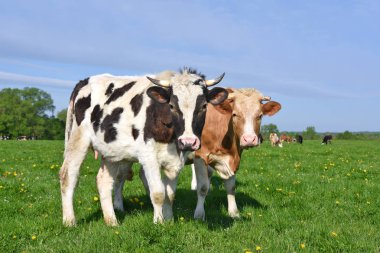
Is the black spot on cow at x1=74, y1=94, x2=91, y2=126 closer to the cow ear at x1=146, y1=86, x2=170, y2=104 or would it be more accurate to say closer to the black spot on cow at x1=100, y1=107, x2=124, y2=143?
the black spot on cow at x1=100, y1=107, x2=124, y2=143

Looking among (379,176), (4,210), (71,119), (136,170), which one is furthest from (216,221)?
(379,176)

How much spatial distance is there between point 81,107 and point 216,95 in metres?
2.81

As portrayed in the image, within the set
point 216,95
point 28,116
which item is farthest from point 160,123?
point 28,116

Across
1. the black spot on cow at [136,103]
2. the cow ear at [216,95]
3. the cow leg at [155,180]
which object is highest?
the cow ear at [216,95]

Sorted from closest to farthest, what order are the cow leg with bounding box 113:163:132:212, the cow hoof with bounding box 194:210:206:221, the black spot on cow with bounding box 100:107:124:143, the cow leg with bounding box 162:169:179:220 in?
the cow leg with bounding box 162:169:179:220 → the black spot on cow with bounding box 100:107:124:143 → the cow hoof with bounding box 194:210:206:221 → the cow leg with bounding box 113:163:132:212

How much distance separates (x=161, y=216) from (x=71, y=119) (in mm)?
3125

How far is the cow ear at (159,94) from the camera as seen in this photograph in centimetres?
627

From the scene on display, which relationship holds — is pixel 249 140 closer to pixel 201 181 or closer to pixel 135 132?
pixel 201 181

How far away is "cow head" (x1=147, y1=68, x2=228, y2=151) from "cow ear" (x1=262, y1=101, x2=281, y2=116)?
73.3 inches

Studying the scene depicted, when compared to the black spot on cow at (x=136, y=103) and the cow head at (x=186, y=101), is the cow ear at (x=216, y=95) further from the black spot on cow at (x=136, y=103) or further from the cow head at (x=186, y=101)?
the black spot on cow at (x=136, y=103)

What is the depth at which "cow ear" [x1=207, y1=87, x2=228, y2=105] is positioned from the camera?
21.5 feet

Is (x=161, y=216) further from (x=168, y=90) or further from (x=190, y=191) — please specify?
(x=190, y=191)

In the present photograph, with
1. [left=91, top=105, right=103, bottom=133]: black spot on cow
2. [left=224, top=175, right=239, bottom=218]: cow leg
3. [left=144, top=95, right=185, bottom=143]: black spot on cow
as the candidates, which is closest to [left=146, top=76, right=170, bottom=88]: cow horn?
[left=144, top=95, right=185, bottom=143]: black spot on cow

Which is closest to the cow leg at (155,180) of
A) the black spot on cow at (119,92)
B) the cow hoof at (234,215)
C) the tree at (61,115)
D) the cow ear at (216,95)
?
the cow ear at (216,95)
